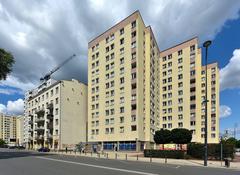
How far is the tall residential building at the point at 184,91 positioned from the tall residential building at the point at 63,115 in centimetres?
2271

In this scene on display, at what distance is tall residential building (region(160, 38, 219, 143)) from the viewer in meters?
78.8

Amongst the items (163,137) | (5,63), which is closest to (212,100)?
(163,137)

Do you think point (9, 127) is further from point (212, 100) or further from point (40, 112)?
point (212, 100)

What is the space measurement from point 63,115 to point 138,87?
994 inches

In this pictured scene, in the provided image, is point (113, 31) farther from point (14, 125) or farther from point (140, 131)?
point (14, 125)

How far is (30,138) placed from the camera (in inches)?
3880

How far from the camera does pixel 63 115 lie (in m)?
77.3

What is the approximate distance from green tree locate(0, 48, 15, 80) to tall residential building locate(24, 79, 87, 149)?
43.8 meters

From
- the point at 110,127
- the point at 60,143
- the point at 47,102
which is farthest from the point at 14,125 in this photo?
the point at 110,127

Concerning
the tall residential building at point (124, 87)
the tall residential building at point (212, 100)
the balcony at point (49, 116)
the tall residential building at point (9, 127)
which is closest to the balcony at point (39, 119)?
the balcony at point (49, 116)

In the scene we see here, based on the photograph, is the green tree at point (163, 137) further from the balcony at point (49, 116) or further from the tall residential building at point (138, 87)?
the balcony at point (49, 116)

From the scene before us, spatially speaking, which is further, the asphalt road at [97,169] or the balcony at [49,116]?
the balcony at [49,116]

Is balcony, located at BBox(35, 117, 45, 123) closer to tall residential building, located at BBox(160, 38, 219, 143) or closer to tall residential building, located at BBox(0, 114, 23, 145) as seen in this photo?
tall residential building, located at BBox(160, 38, 219, 143)

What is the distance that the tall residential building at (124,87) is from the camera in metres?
62.2
